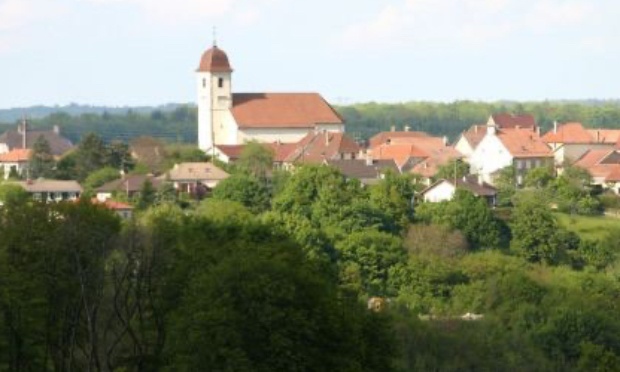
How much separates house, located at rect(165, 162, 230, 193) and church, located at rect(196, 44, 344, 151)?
10024 mm

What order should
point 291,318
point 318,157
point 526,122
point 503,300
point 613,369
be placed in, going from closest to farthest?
point 291,318, point 613,369, point 503,300, point 318,157, point 526,122

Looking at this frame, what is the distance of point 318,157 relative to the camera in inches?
2576

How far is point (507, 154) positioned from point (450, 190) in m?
9.94

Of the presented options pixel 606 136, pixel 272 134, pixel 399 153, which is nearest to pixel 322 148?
pixel 399 153

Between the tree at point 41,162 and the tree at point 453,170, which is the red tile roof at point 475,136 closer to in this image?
the tree at point 453,170

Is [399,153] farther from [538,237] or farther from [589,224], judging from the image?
[538,237]

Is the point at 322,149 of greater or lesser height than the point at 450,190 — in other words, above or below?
above

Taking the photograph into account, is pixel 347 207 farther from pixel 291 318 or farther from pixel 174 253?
pixel 291 318

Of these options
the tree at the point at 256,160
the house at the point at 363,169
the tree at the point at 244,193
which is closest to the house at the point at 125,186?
the tree at the point at 244,193

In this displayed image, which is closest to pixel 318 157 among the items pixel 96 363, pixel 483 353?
pixel 483 353

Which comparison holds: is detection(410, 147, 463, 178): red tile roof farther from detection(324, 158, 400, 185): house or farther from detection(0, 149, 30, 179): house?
detection(0, 149, 30, 179): house

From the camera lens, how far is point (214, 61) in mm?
73750

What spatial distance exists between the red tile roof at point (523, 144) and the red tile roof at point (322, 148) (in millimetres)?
6206

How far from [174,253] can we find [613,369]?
32.5 ft
